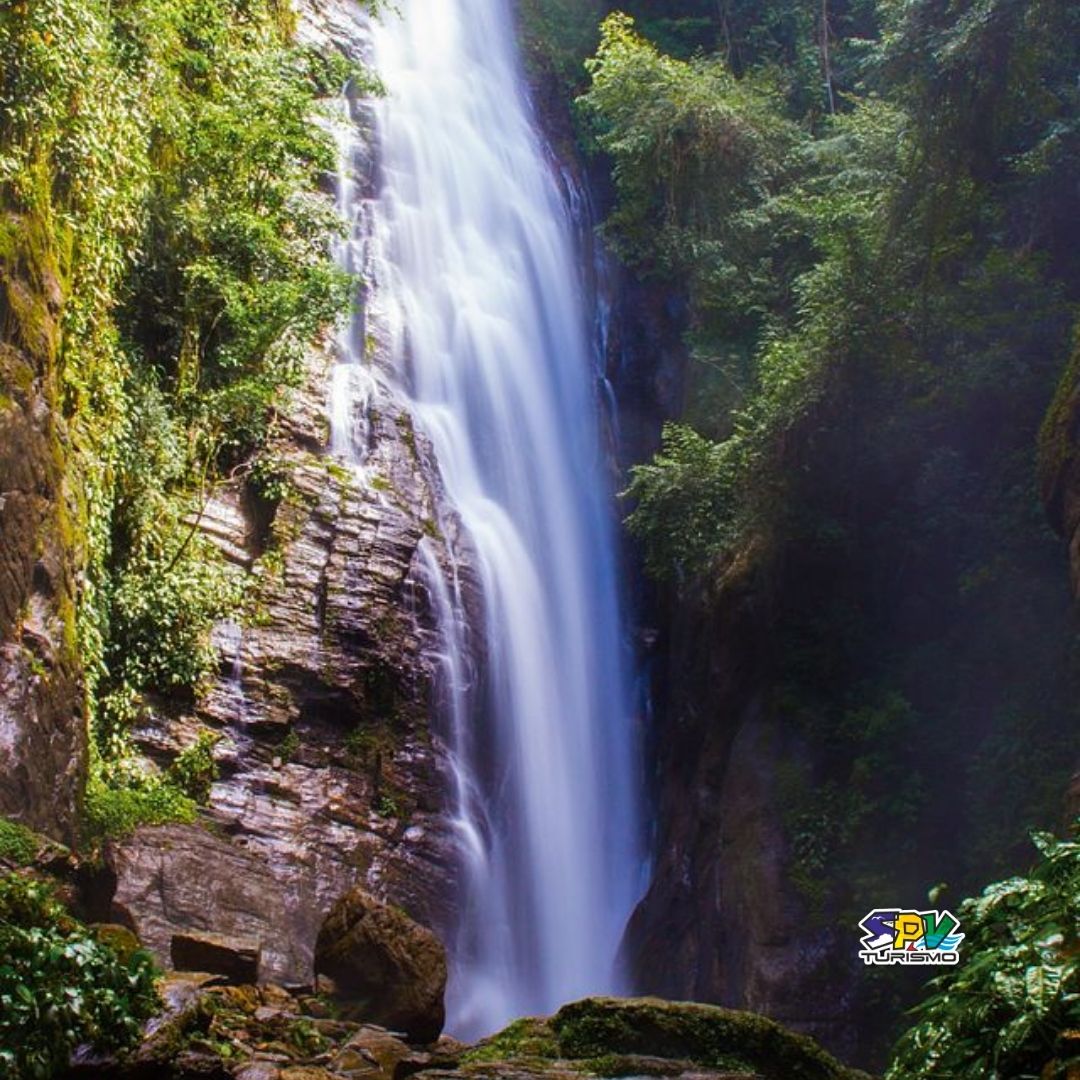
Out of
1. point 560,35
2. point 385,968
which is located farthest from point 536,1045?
point 560,35

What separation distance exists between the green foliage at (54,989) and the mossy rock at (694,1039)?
268 centimetres

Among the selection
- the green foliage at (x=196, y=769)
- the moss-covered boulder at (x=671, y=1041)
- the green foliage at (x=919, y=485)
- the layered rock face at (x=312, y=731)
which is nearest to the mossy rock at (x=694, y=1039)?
the moss-covered boulder at (x=671, y=1041)

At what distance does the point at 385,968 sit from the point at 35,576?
432cm

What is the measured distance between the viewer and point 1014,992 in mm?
4203

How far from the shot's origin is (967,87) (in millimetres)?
15133

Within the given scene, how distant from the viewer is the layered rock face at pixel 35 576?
916 cm

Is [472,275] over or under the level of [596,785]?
over

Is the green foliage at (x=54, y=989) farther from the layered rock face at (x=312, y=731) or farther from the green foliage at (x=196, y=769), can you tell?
the green foliage at (x=196, y=769)

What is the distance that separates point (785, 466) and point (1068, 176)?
5.48 meters

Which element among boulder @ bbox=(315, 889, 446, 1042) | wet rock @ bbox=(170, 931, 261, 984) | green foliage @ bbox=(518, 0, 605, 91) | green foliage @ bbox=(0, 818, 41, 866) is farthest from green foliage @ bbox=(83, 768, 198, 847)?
green foliage @ bbox=(518, 0, 605, 91)

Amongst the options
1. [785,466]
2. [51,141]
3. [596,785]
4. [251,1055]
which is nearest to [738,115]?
[785,466]

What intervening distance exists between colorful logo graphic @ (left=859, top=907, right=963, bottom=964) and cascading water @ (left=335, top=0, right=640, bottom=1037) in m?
3.79

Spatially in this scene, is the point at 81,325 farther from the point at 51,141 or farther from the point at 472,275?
the point at 472,275

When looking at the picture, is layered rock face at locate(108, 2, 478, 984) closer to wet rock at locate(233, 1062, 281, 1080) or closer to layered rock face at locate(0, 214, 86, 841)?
layered rock face at locate(0, 214, 86, 841)
